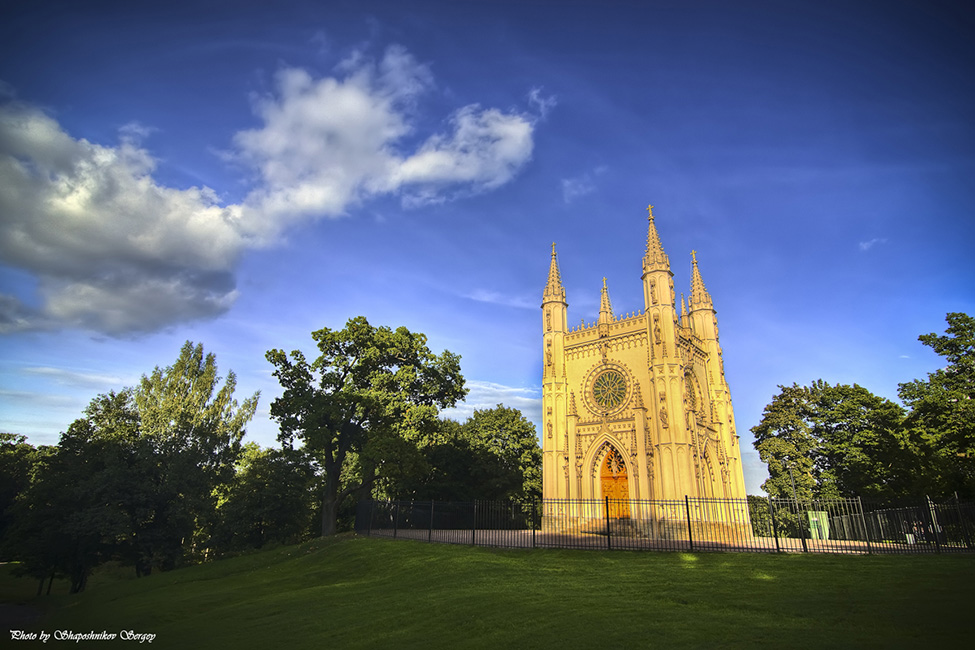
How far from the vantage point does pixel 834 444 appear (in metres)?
38.4

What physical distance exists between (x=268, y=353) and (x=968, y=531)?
34226 mm

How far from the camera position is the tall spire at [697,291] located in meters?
43.1

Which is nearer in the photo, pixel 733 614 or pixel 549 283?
pixel 733 614

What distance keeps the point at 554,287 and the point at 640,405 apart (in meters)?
11.6

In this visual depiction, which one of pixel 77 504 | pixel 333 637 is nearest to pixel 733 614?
pixel 333 637

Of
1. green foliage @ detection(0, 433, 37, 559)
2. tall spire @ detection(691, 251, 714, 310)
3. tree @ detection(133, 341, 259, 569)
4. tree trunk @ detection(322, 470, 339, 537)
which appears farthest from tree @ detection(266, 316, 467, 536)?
green foliage @ detection(0, 433, 37, 559)

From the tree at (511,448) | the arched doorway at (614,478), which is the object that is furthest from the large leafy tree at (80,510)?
the arched doorway at (614,478)

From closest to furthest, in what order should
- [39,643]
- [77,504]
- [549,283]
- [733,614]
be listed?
[733,614] < [39,643] < [77,504] < [549,283]

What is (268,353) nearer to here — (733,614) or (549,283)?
(549,283)

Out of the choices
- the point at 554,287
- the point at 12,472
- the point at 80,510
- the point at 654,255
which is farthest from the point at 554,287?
the point at 12,472

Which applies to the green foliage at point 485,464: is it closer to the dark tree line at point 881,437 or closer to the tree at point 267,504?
the tree at point 267,504

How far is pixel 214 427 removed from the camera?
4125cm

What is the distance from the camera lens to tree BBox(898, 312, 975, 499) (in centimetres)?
2445

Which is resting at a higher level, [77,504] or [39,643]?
[77,504]
